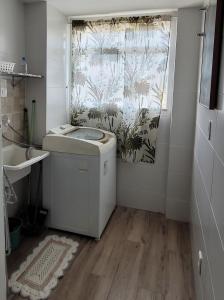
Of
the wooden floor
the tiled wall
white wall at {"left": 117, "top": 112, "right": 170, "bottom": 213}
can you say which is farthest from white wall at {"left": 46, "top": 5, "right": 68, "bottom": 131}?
the wooden floor

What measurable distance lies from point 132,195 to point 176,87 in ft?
4.42

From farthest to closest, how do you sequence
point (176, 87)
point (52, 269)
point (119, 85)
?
point (119, 85) → point (176, 87) → point (52, 269)

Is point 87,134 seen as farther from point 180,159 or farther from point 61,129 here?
point 180,159

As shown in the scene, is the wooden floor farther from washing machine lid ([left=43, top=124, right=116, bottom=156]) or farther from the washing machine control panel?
the washing machine control panel

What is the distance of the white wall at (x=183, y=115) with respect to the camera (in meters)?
2.49

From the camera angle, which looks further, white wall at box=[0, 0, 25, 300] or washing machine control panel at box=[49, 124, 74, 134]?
washing machine control panel at box=[49, 124, 74, 134]

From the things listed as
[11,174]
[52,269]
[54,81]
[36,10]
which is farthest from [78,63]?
[52,269]

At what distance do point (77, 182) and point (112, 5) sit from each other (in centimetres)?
174

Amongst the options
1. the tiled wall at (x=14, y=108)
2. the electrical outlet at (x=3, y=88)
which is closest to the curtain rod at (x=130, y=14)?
the tiled wall at (x=14, y=108)

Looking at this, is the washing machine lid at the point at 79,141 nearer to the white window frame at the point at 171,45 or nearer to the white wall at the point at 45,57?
the white wall at the point at 45,57

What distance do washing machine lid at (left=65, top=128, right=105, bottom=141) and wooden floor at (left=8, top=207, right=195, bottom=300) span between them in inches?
37.2

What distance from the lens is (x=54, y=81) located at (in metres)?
2.72

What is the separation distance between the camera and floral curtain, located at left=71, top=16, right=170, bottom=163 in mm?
2664

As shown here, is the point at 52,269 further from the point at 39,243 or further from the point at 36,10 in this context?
the point at 36,10
